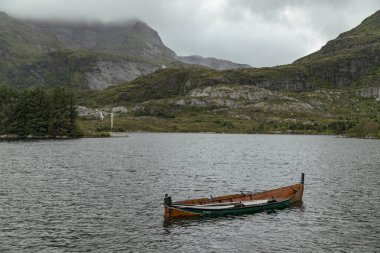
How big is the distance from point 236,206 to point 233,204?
0.79m

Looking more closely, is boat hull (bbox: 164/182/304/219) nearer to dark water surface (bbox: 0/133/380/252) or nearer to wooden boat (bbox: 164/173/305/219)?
wooden boat (bbox: 164/173/305/219)

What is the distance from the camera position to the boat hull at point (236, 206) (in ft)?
178

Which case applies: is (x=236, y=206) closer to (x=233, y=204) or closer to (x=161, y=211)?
(x=233, y=204)

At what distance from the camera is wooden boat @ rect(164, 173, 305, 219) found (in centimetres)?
5409

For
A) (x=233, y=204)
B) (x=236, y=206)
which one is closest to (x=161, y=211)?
(x=233, y=204)

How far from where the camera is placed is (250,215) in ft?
191

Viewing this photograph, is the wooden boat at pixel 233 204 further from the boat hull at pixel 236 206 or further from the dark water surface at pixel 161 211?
the dark water surface at pixel 161 211

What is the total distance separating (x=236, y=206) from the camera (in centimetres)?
5722

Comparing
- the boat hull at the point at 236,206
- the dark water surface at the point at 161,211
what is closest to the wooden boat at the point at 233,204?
the boat hull at the point at 236,206

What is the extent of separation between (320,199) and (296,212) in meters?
11.8

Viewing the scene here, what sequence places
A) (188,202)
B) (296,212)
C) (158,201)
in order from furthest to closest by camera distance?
(158,201)
(296,212)
(188,202)

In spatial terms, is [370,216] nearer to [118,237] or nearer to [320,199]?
[320,199]

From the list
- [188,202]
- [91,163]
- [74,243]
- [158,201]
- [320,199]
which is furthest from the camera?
[91,163]

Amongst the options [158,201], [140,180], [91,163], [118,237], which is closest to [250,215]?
[158,201]
